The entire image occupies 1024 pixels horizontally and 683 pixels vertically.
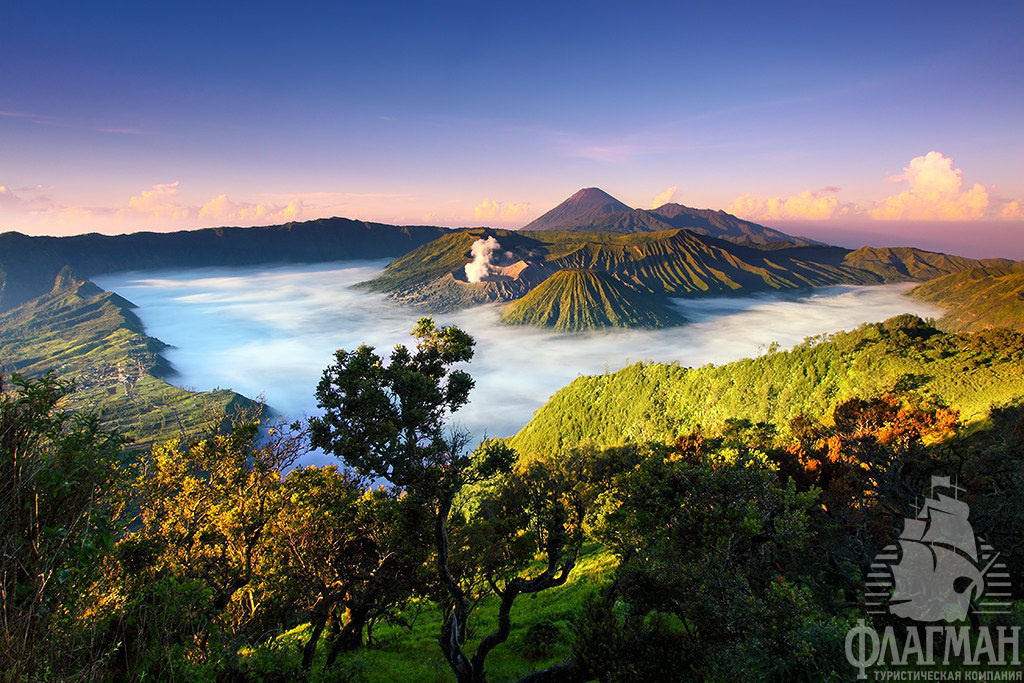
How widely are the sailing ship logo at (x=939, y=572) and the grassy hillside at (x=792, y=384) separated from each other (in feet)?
103

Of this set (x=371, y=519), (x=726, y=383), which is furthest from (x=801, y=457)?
(x=726, y=383)

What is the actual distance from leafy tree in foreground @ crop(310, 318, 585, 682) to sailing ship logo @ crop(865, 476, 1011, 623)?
35.5 ft

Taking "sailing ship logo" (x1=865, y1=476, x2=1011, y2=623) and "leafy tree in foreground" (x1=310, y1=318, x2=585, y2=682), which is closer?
"leafy tree in foreground" (x1=310, y1=318, x2=585, y2=682)

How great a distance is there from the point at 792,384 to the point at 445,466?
7854 cm

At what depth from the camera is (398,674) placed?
20.2 meters

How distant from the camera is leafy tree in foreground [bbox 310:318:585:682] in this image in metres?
13.3

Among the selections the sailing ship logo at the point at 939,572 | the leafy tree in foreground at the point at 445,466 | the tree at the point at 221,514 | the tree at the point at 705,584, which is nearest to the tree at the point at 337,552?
the tree at the point at 221,514

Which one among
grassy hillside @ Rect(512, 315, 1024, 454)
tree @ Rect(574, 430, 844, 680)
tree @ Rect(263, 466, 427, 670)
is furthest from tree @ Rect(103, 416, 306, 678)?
grassy hillside @ Rect(512, 315, 1024, 454)

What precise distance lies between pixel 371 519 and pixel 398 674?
7.45m

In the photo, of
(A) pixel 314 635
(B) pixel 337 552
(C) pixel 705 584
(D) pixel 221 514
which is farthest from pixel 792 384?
(D) pixel 221 514

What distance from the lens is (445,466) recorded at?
48.9 ft

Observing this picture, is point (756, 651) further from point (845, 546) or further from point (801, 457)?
point (801, 457)

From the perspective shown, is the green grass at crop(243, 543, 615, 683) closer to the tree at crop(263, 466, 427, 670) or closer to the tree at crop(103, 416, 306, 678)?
the tree at crop(263, 466, 427, 670)

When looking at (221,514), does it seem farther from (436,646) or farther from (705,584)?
(705,584)
